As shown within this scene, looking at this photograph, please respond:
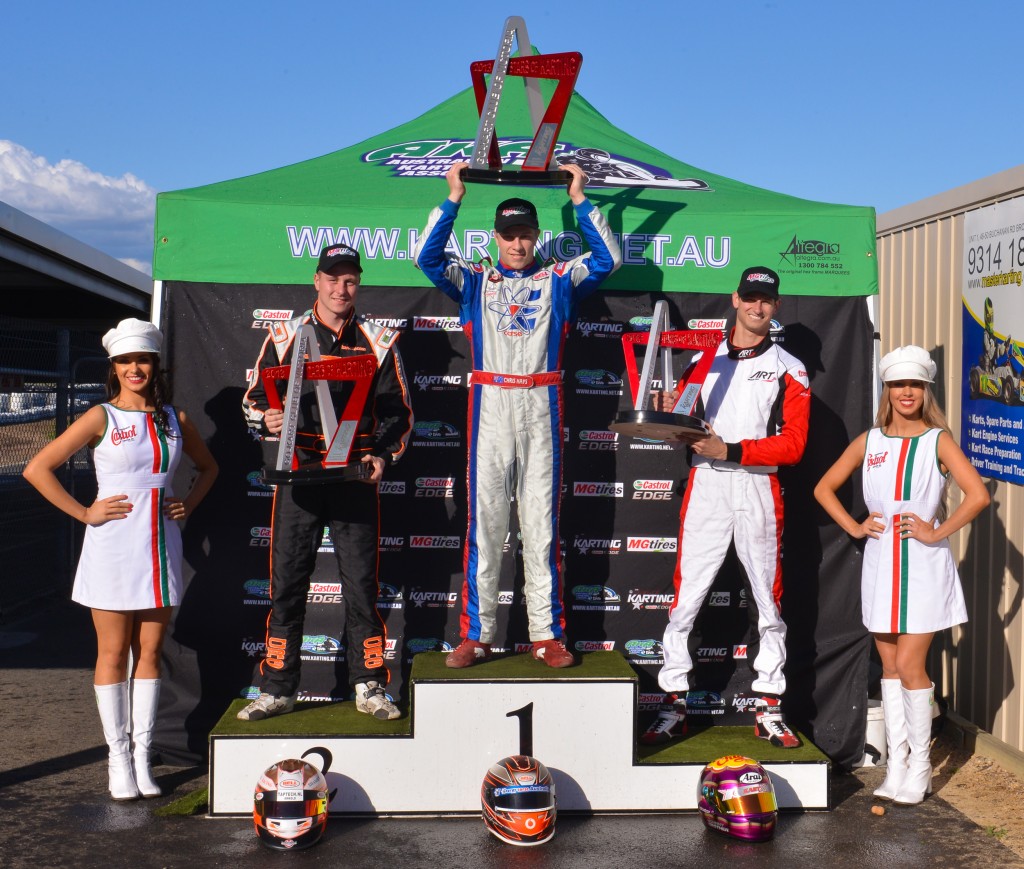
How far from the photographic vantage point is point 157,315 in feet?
17.3

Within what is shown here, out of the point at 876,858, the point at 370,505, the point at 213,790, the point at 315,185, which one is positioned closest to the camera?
the point at 876,858

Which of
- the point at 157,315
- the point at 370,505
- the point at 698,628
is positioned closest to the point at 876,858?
the point at 698,628

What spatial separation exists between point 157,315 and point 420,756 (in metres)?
2.33

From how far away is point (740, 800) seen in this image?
432 cm

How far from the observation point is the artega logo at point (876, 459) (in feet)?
15.7

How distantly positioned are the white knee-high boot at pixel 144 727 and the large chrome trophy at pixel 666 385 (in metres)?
2.21

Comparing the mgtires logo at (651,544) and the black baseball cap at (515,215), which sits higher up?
the black baseball cap at (515,215)

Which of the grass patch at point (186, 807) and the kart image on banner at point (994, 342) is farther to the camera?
the kart image on banner at point (994, 342)

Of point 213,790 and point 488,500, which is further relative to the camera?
point 488,500

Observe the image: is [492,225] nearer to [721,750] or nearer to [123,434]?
[123,434]

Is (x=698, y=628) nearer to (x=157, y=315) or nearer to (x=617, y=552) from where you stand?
(x=617, y=552)

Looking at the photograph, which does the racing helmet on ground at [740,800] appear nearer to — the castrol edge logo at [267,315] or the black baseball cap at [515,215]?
the black baseball cap at [515,215]

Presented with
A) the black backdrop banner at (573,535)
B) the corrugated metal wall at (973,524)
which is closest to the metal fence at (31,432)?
the black backdrop banner at (573,535)

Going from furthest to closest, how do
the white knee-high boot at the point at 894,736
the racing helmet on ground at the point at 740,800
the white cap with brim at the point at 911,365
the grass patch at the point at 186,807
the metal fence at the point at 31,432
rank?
1. the metal fence at the point at 31,432
2. the white knee-high boot at the point at 894,736
3. the white cap with brim at the point at 911,365
4. the grass patch at the point at 186,807
5. the racing helmet on ground at the point at 740,800
